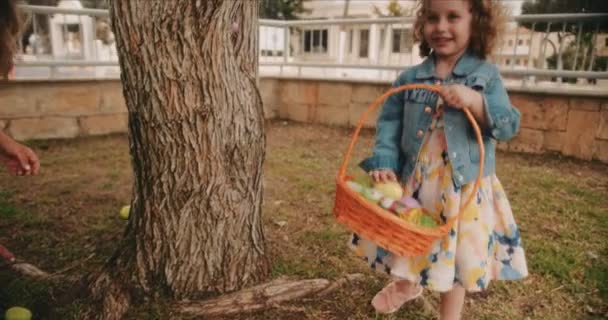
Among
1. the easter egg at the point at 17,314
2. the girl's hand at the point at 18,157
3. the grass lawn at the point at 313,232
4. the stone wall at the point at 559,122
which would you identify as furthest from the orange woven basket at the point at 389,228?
the stone wall at the point at 559,122

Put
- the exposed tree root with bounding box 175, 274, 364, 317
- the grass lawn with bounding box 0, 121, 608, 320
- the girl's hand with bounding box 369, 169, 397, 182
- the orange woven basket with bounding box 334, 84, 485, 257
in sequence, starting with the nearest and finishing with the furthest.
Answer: the orange woven basket with bounding box 334, 84, 485, 257
the girl's hand with bounding box 369, 169, 397, 182
the exposed tree root with bounding box 175, 274, 364, 317
the grass lawn with bounding box 0, 121, 608, 320

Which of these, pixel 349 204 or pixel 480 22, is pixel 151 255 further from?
pixel 480 22

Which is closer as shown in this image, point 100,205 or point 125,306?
point 125,306

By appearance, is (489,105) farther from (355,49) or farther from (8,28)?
(355,49)

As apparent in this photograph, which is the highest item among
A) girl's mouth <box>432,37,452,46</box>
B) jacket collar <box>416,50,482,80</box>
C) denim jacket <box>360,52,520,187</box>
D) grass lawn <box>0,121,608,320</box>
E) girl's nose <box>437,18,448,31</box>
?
girl's nose <box>437,18,448,31</box>

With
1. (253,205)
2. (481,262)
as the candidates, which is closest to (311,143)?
(253,205)

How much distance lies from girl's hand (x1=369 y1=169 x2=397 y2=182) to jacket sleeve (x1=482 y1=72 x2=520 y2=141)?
0.43 m

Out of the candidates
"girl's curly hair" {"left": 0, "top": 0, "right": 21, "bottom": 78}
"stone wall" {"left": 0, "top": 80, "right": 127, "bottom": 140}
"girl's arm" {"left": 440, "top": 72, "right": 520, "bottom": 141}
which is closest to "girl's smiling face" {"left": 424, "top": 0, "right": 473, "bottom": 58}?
"girl's arm" {"left": 440, "top": 72, "right": 520, "bottom": 141}

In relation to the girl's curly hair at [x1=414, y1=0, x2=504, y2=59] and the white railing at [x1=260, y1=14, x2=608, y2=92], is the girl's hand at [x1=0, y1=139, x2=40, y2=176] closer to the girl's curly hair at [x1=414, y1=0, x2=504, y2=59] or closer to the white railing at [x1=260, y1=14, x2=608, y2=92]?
the girl's curly hair at [x1=414, y1=0, x2=504, y2=59]

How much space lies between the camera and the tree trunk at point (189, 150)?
1685 millimetres

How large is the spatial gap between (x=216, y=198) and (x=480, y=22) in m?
1.36

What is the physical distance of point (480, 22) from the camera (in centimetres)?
176

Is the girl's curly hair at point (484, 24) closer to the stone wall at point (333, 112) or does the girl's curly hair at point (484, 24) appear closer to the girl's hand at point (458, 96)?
the girl's hand at point (458, 96)

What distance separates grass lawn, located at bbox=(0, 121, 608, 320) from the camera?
85.7 inches
